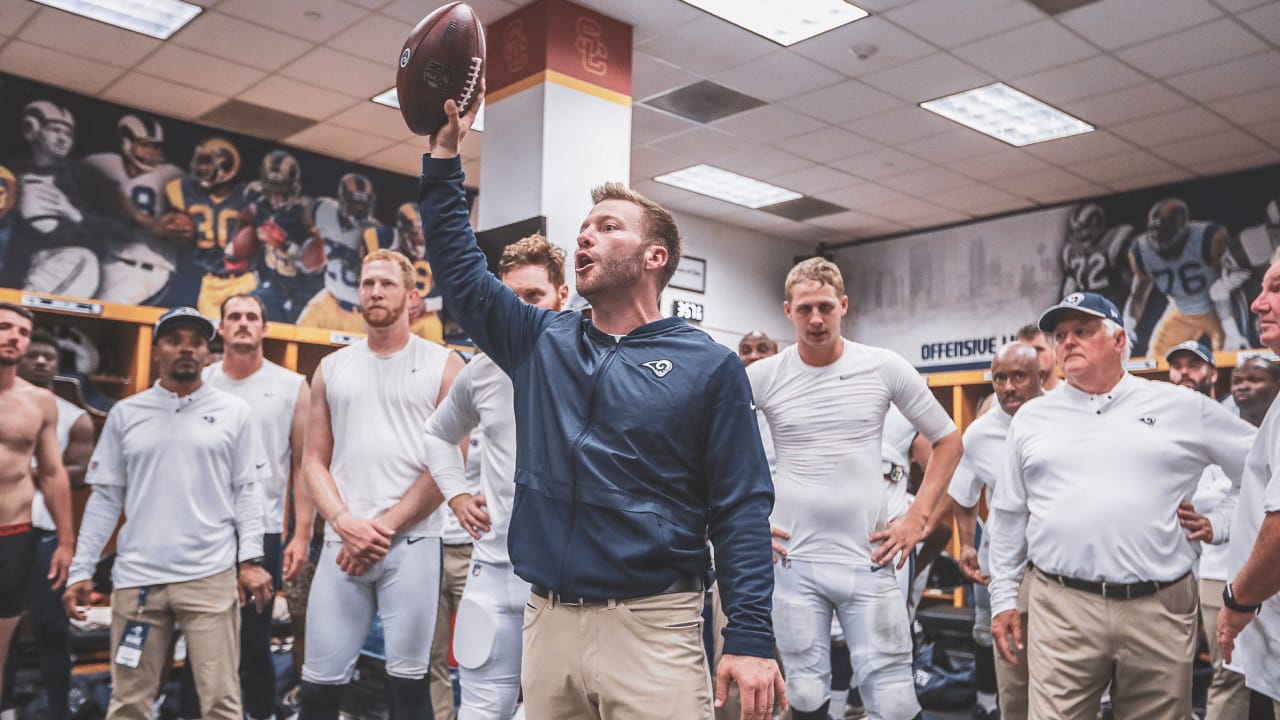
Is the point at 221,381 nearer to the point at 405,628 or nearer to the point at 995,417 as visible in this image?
the point at 405,628

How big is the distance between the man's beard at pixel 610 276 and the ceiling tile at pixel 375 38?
4537mm

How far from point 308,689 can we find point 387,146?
19.4 ft

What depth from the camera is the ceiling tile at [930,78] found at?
21.9 feet

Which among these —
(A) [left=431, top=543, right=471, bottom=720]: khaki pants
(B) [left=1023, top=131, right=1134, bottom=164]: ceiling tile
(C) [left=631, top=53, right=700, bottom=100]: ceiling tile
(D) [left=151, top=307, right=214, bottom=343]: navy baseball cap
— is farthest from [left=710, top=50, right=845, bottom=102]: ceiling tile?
(D) [left=151, top=307, right=214, bottom=343]: navy baseball cap

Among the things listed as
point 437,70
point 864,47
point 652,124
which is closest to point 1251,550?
point 437,70

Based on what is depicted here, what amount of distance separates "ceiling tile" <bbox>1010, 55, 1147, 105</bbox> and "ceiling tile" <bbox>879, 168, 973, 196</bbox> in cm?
172

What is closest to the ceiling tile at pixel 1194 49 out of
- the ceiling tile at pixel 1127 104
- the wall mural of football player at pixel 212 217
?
the ceiling tile at pixel 1127 104

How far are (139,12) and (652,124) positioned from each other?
11.9ft

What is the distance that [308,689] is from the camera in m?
3.33

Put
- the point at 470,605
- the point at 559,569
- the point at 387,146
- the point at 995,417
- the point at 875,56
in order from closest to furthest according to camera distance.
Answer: the point at 559,569, the point at 470,605, the point at 995,417, the point at 875,56, the point at 387,146

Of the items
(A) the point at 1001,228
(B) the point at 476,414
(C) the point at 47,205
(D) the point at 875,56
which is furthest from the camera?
(A) the point at 1001,228

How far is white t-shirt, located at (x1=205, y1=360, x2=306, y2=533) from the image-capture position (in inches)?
187

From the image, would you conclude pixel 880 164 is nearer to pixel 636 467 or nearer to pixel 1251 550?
pixel 1251 550

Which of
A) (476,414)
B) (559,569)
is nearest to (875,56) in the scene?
(476,414)
